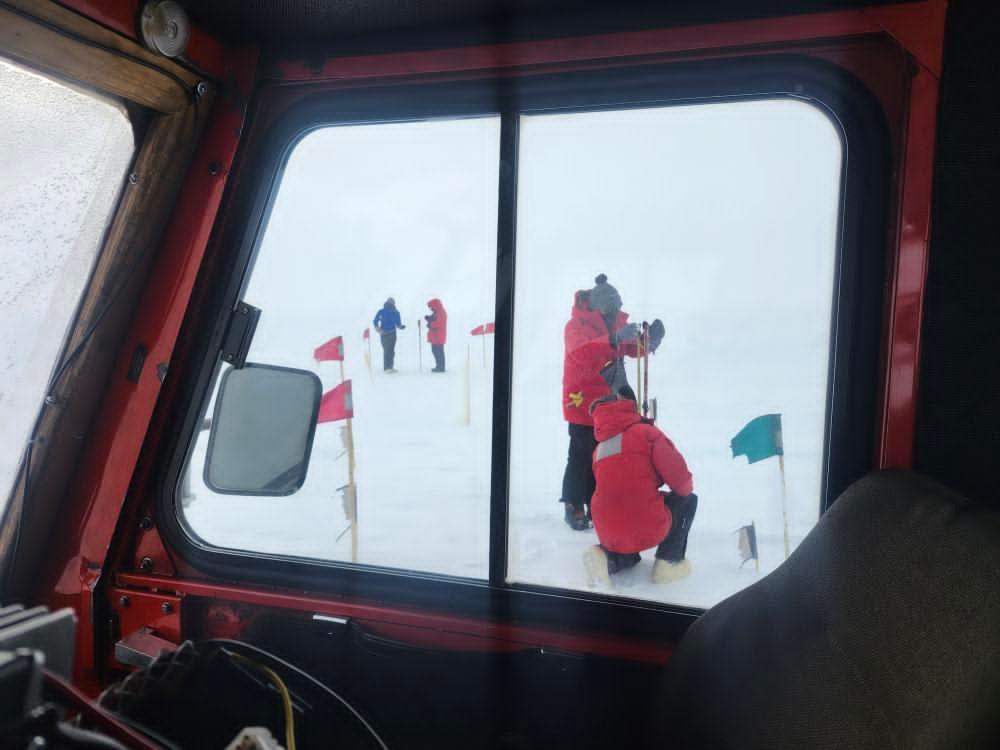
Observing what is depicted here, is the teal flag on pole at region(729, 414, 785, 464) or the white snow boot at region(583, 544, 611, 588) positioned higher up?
the teal flag on pole at region(729, 414, 785, 464)

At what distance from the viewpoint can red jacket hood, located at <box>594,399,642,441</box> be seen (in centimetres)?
227

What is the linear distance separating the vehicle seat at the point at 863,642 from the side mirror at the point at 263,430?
1.09 m

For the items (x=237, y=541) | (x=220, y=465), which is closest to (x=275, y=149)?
(x=220, y=465)

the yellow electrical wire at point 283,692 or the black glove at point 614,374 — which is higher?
the black glove at point 614,374

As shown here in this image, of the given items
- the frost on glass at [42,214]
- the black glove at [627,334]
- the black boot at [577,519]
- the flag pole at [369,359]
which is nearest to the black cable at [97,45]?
the frost on glass at [42,214]

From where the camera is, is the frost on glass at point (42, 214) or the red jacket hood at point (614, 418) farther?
the red jacket hood at point (614, 418)

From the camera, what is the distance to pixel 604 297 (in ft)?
7.48

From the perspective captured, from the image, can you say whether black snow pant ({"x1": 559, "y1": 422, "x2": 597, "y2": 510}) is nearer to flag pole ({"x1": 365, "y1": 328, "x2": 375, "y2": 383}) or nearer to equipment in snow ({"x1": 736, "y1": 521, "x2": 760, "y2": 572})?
equipment in snow ({"x1": 736, "y1": 521, "x2": 760, "y2": 572})

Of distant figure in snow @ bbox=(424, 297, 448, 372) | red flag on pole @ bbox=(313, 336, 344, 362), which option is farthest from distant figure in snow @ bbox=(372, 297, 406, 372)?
red flag on pole @ bbox=(313, 336, 344, 362)

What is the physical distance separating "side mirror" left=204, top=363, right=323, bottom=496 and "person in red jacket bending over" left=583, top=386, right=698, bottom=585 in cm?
96

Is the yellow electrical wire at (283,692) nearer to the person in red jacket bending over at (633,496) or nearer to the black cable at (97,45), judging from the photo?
the person in red jacket bending over at (633,496)

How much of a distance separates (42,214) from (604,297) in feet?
Answer: 5.25

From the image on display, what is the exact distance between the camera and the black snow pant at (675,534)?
207 centimetres

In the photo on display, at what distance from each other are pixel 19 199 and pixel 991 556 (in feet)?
6.62
